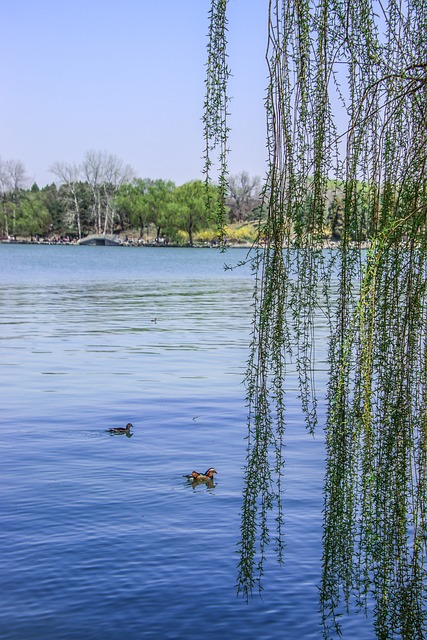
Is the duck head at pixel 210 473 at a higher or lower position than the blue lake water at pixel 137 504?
higher

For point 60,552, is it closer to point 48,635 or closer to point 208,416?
point 48,635

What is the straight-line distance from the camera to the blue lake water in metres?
6.93

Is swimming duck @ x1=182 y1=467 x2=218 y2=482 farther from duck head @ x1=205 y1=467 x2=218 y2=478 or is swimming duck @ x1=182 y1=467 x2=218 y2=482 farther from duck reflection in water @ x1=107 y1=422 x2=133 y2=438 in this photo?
duck reflection in water @ x1=107 y1=422 x2=133 y2=438

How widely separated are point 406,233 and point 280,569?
4.68m

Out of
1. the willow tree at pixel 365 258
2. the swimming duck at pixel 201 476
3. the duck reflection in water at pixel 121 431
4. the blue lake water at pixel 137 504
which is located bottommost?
the blue lake water at pixel 137 504

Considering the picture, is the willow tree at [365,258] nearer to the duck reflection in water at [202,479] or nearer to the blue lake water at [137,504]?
the blue lake water at [137,504]

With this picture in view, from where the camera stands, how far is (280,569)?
7742mm

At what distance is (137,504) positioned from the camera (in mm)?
9406

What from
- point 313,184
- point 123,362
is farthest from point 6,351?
point 313,184

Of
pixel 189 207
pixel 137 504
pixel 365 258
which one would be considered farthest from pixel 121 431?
pixel 189 207

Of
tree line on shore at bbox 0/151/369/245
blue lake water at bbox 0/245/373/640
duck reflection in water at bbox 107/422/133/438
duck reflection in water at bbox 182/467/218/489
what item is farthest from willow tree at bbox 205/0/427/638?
tree line on shore at bbox 0/151/369/245

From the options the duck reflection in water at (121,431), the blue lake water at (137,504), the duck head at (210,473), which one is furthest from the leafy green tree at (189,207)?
the duck head at (210,473)

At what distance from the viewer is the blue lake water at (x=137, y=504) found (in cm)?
693

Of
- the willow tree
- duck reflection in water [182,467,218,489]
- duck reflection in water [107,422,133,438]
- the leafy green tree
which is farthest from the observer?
the leafy green tree
